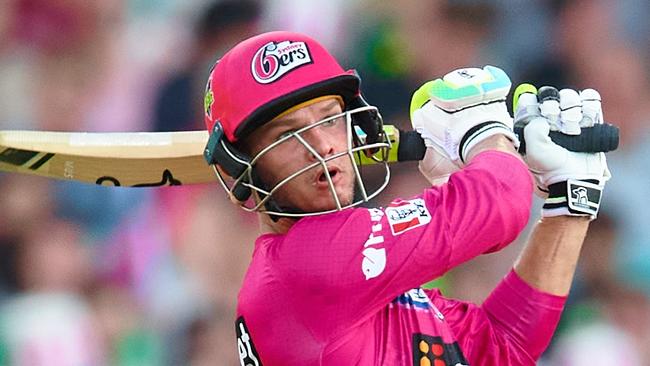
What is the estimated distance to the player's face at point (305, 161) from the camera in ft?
6.81

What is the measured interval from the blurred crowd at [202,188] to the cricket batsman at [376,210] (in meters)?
1.60

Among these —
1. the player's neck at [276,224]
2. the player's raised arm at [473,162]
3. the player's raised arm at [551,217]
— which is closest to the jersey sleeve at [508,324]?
the player's raised arm at [551,217]

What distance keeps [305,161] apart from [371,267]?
281 millimetres

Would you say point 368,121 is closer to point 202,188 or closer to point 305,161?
point 305,161

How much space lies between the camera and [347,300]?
1956 mm

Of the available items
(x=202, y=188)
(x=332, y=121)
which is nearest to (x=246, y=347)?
(x=332, y=121)

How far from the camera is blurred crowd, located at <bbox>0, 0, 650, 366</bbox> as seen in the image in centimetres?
396

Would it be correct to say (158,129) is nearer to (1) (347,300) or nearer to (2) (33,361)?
(2) (33,361)

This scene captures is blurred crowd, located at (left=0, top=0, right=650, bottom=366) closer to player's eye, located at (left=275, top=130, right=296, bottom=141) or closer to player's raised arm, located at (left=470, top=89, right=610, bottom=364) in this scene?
player's raised arm, located at (left=470, top=89, right=610, bottom=364)

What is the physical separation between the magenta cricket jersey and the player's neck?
0.04 m

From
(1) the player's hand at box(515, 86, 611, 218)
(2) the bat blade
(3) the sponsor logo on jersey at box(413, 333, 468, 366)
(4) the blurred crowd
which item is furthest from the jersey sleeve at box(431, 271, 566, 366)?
(4) the blurred crowd

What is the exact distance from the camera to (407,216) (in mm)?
1979

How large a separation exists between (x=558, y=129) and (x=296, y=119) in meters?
0.67

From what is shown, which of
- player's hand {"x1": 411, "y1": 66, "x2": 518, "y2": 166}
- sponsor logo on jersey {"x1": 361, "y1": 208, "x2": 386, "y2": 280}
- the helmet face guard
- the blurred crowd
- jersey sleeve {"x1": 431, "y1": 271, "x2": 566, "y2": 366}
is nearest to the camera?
sponsor logo on jersey {"x1": 361, "y1": 208, "x2": 386, "y2": 280}
